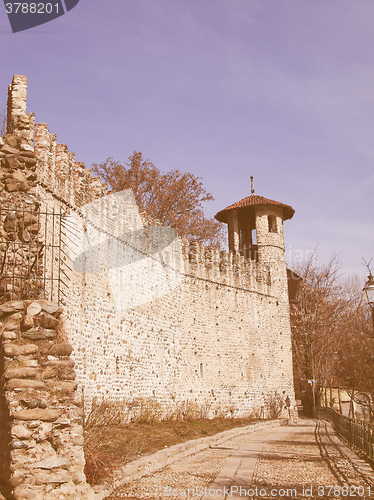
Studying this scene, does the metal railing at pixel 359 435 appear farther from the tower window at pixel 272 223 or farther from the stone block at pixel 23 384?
the tower window at pixel 272 223

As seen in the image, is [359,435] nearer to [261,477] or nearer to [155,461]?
[261,477]

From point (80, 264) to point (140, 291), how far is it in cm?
363

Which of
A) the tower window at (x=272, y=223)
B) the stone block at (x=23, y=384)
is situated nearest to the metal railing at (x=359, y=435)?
the stone block at (x=23, y=384)

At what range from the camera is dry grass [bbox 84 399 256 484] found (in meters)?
6.85

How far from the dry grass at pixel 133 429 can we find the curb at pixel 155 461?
0.49 ft

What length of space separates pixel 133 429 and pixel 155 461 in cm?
357

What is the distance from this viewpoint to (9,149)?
8.24 m

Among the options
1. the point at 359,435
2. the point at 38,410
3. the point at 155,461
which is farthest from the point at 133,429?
the point at 38,410

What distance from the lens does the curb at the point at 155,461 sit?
6434 mm

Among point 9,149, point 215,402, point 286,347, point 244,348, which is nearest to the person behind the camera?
point 9,149

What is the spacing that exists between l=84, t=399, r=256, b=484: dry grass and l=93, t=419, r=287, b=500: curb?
0.49ft

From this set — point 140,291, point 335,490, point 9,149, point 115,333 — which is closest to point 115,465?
point 335,490

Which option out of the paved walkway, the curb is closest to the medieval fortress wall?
the curb

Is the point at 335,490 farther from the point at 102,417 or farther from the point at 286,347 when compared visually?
the point at 286,347
